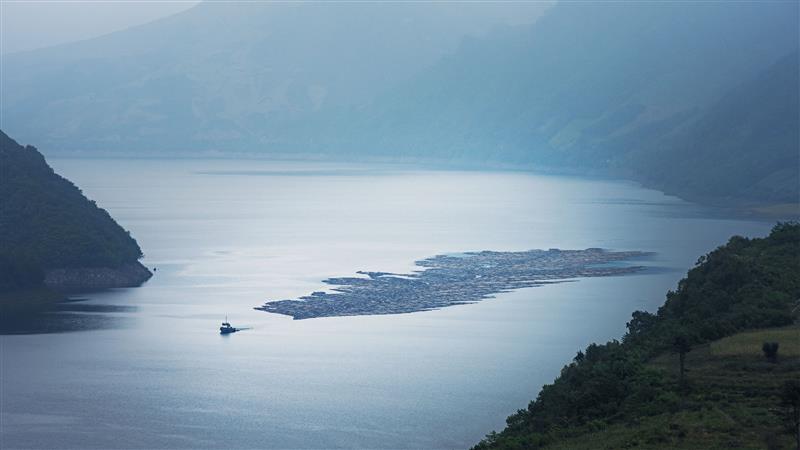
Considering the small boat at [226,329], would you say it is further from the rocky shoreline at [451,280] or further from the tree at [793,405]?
the tree at [793,405]

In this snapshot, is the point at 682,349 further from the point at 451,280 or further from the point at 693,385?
the point at 451,280

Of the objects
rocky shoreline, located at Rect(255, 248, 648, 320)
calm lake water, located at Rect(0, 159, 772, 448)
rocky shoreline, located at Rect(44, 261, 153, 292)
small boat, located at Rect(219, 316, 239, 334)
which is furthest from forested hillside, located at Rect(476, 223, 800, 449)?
rocky shoreline, located at Rect(44, 261, 153, 292)

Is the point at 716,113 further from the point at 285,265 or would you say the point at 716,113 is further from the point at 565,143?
the point at 285,265

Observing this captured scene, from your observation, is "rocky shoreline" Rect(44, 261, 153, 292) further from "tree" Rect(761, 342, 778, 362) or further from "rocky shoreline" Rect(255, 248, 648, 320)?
"tree" Rect(761, 342, 778, 362)

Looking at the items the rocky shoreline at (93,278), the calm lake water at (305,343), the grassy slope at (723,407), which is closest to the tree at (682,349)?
the grassy slope at (723,407)

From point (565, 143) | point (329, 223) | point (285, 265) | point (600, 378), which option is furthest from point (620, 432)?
point (565, 143)
